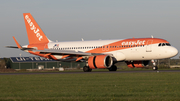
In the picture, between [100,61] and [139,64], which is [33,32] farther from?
[139,64]

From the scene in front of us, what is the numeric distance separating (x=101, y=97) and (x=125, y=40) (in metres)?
26.6

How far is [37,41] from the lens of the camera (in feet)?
158

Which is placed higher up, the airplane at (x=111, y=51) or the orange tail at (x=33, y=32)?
the orange tail at (x=33, y=32)

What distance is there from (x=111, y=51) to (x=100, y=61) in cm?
341

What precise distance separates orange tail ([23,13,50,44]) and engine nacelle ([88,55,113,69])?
12.4 metres

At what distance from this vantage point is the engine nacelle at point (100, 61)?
3725 centimetres

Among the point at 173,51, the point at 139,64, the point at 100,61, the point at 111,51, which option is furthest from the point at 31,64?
the point at 173,51

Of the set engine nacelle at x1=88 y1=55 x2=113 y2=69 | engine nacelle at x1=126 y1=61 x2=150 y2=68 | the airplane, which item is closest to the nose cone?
the airplane

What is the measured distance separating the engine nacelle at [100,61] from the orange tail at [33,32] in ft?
40.8

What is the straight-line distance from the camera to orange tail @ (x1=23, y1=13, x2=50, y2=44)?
1896 inches

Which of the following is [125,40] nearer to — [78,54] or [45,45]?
[78,54]

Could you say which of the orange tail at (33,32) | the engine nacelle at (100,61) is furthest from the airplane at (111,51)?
the orange tail at (33,32)

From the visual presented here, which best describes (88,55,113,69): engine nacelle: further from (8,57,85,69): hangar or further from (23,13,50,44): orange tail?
(8,57,85,69): hangar

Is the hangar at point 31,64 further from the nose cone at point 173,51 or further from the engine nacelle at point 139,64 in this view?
the nose cone at point 173,51
